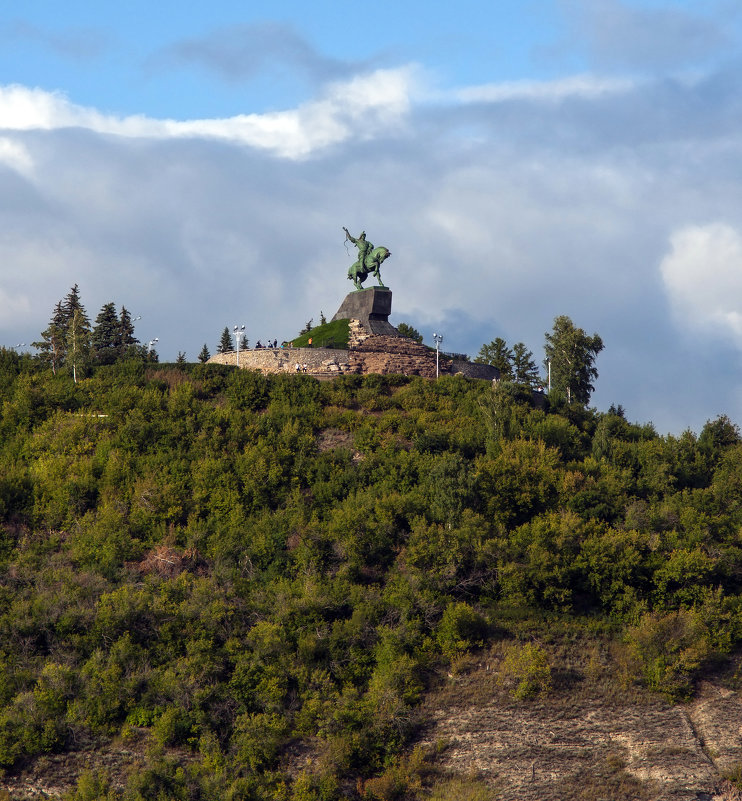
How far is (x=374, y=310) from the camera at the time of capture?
62.4m

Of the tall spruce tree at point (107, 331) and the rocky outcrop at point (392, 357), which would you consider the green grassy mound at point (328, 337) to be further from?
the tall spruce tree at point (107, 331)

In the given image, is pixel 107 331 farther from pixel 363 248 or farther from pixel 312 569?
pixel 312 569

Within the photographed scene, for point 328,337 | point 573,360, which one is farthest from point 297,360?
point 573,360

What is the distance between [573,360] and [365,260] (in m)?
13.5

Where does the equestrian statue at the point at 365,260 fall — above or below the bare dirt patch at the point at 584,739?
above

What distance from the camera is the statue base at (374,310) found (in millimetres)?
62344

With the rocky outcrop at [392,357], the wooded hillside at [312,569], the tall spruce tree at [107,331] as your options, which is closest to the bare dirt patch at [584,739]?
the wooded hillside at [312,569]

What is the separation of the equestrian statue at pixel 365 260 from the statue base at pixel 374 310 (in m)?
0.70

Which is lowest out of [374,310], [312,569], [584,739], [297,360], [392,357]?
[584,739]

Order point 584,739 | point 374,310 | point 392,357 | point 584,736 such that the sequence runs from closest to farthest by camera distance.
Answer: point 584,739 < point 584,736 < point 392,357 < point 374,310

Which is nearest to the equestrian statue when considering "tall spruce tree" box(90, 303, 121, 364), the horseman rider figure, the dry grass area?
the horseman rider figure

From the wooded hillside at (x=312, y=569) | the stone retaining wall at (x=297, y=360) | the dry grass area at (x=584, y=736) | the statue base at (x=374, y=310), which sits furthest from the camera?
the statue base at (x=374, y=310)

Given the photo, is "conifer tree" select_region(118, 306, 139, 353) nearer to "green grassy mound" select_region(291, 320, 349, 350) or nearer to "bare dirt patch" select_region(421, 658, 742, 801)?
"green grassy mound" select_region(291, 320, 349, 350)

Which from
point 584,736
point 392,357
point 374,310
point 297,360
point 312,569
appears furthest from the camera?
point 374,310
